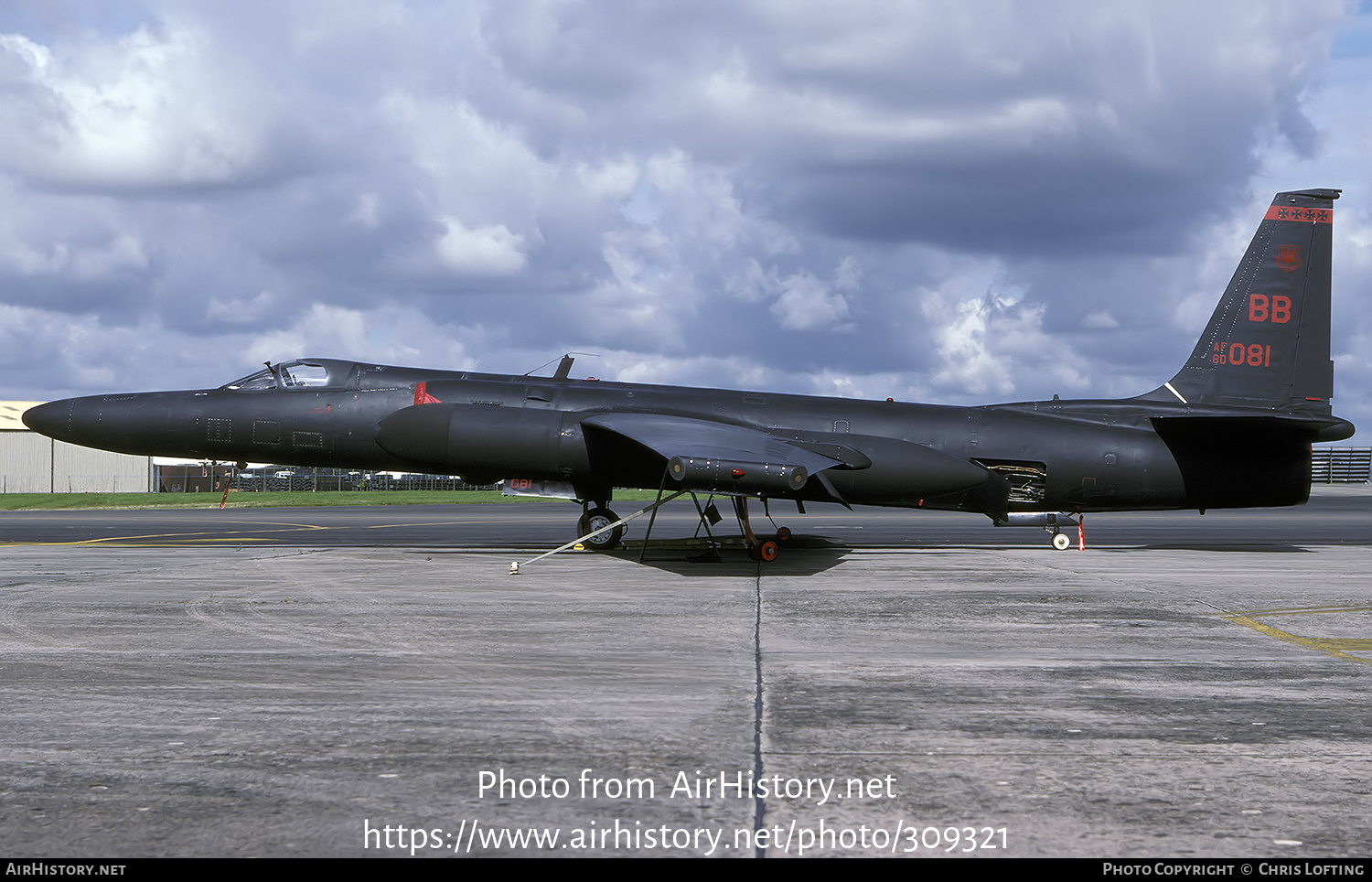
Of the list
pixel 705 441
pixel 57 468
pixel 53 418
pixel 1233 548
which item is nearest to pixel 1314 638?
pixel 705 441

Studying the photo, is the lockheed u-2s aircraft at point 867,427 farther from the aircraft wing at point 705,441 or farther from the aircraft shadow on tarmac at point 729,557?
the aircraft shadow on tarmac at point 729,557

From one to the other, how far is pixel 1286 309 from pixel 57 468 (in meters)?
81.4

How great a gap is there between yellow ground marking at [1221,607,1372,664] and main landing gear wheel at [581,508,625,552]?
10.7 metres

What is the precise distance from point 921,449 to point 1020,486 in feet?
8.88

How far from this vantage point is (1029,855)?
440 centimetres

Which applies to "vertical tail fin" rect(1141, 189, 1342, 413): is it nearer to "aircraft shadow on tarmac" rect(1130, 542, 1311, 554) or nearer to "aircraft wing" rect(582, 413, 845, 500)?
"aircraft shadow on tarmac" rect(1130, 542, 1311, 554)

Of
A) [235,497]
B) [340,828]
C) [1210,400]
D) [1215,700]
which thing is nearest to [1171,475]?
[1210,400]

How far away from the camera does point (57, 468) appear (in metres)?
78.9

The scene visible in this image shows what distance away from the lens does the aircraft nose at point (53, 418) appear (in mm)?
19578

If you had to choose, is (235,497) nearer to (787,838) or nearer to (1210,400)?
(1210,400)

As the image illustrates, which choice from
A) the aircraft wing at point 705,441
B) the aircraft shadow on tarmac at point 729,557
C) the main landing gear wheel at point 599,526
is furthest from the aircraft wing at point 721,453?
the main landing gear wheel at point 599,526

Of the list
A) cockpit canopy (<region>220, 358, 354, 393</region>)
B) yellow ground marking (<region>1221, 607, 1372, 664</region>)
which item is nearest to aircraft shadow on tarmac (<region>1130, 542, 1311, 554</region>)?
yellow ground marking (<region>1221, 607, 1372, 664</region>)

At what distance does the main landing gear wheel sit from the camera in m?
20.0

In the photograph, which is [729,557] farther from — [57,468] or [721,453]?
[57,468]
